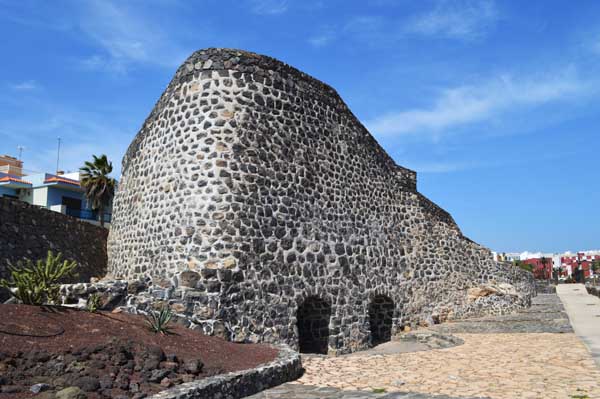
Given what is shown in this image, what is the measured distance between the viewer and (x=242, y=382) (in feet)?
25.8

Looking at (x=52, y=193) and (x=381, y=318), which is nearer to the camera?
(x=381, y=318)

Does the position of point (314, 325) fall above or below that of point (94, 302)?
below

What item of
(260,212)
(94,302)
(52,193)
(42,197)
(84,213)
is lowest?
(94,302)

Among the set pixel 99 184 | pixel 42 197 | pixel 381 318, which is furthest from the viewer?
pixel 42 197

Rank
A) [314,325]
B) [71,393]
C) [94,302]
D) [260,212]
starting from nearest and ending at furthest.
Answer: [71,393]
[94,302]
[260,212]
[314,325]

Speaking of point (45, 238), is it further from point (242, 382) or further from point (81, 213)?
point (81, 213)

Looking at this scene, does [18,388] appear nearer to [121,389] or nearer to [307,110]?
[121,389]

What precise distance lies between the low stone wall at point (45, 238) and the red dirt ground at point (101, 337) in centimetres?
528

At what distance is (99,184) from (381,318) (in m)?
22.7

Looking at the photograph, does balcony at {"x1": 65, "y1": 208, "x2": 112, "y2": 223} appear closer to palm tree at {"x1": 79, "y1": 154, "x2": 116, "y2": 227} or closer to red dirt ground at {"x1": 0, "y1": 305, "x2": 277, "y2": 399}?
palm tree at {"x1": 79, "y1": 154, "x2": 116, "y2": 227}

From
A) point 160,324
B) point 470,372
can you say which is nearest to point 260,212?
point 160,324

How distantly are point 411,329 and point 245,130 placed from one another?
8.67 metres

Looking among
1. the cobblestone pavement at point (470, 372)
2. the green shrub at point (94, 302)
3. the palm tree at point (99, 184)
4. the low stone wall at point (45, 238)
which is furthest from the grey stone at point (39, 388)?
the palm tree at point (99, 184)

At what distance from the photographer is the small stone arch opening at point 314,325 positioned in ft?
44.8
